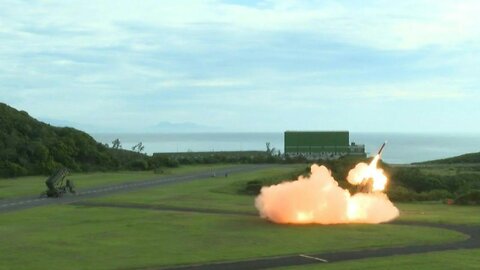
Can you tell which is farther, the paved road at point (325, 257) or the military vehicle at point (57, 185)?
the military vehicle at point (57, 185)

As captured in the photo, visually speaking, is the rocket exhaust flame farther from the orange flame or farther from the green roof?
the green roof

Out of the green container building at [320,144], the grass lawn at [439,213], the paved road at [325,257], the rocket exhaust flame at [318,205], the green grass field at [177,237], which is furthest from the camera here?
the green container building at [320,144]

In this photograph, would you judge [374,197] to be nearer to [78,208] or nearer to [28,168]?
[78,208]

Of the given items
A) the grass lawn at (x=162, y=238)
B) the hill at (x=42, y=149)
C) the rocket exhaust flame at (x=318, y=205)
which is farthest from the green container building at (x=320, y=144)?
the grass lawn at (x=162, y=238)

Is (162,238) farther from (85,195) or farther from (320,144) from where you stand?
(320,144)

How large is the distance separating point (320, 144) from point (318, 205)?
2357 inches

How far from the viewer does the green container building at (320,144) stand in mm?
97188

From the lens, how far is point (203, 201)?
170 ft

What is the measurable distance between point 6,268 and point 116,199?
95.7 feet

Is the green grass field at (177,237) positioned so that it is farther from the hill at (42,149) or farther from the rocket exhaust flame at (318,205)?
the hill at (42,149)

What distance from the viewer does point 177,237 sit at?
3222 centimetres

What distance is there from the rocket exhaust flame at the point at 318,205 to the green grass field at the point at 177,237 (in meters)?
1.18

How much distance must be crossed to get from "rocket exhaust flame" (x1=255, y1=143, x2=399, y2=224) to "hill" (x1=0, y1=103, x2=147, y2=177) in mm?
53516

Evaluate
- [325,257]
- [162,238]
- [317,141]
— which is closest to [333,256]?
[325,257]
